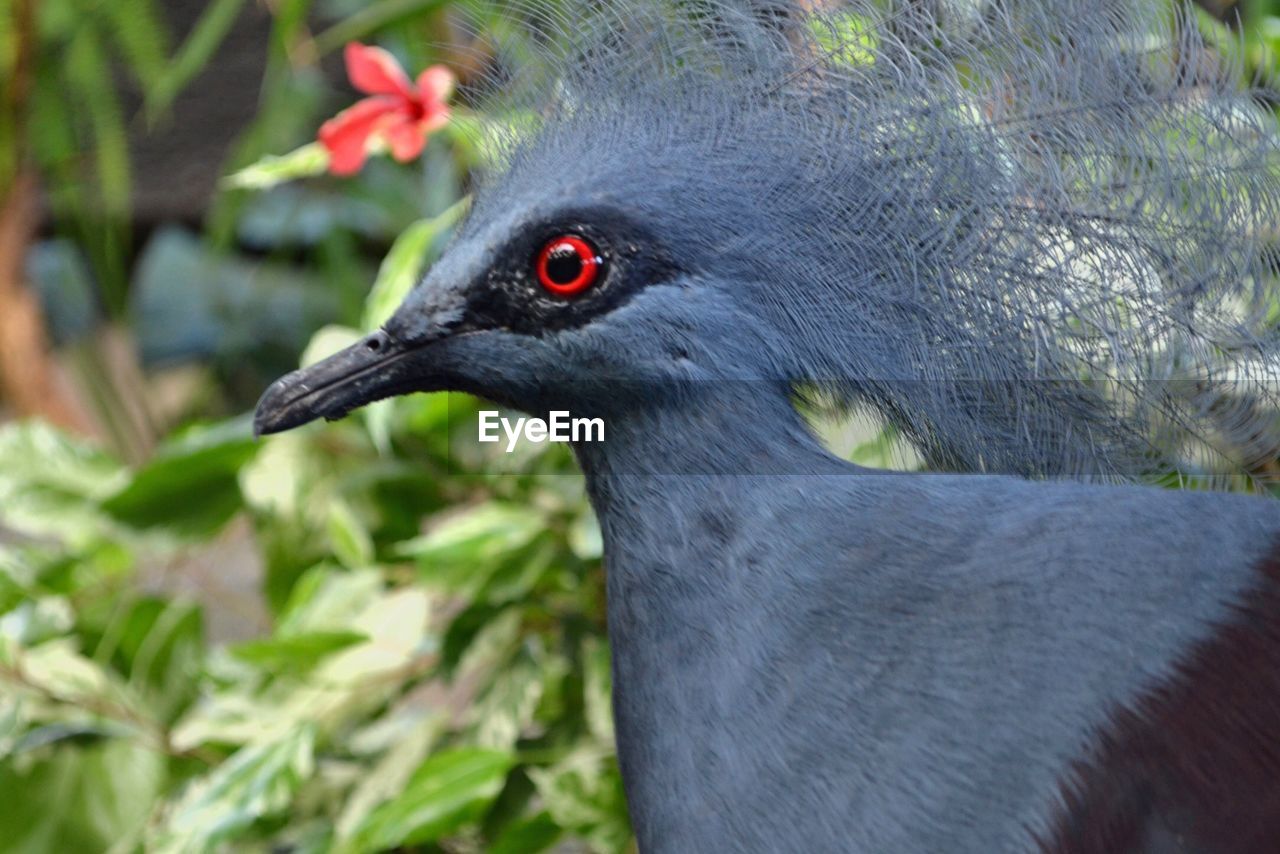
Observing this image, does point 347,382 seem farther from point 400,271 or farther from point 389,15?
point 389,15

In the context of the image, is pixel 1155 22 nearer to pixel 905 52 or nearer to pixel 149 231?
pixel 905 52

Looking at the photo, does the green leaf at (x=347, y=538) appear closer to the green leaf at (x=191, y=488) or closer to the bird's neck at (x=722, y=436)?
the green leaf at (x=191, y=488)

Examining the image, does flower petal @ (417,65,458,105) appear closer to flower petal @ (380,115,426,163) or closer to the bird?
flower petal @ (380,115,426,163)

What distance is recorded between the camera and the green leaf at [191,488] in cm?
161

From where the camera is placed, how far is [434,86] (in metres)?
1.56

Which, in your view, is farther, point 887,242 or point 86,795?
point 86,795

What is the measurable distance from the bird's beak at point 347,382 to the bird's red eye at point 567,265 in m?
0.10

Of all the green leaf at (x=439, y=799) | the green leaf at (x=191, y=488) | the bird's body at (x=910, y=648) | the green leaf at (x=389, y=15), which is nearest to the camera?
the bird's body at (x=910, y=648)

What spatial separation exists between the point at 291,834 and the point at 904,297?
99 centimetres

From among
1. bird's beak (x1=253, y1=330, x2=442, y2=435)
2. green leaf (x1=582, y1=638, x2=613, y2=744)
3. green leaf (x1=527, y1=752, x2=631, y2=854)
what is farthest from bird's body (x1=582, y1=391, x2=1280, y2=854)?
green leaf (x1=582, y1=638, x2=613, y2=744)

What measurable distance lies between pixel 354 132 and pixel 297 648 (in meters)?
0.56

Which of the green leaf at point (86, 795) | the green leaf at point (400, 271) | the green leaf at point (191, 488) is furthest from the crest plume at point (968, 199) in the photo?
the green leaf at point (86, 795)

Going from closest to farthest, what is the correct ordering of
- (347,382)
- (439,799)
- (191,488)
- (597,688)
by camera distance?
(347,382)
(439,799)
(597,688)
(191,488)

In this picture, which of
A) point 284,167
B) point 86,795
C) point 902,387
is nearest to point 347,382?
point 902,387
